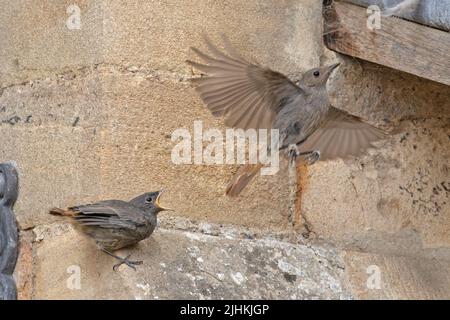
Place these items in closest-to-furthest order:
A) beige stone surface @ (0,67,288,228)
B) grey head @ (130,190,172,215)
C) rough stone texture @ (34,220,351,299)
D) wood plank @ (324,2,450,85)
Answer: rough stone texture @ (34,220,351,299) → grey head @ (130,190,172,215) → beige stone surface @ (0,67,288,228) → wood plank @ (324,2,450,85)

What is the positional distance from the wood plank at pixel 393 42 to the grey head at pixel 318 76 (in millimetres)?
85

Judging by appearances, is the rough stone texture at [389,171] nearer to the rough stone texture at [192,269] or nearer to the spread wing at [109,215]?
the rough stone texture at [192,269]

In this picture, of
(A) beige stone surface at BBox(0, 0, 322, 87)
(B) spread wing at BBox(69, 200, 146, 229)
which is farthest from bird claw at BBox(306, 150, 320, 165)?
(B) spread wing at BBox(69, 200, 146, 229)

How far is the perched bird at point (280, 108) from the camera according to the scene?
3.90 meters

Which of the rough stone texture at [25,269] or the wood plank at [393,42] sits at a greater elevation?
the wood plank at [393,42]

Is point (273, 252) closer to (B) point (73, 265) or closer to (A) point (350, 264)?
(A) point (350, 264)

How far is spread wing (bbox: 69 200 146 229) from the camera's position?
3.54m

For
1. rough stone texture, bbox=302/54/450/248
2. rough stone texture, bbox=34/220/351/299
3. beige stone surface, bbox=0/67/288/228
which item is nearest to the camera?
rough stone texture, bbox=34/220/351/299

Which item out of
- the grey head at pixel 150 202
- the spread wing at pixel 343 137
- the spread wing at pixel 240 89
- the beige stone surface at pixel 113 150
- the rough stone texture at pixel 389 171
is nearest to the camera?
the grey head at pixel 150 202

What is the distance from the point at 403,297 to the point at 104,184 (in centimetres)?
109

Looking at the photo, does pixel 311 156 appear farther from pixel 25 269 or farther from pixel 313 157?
pixel 25 269

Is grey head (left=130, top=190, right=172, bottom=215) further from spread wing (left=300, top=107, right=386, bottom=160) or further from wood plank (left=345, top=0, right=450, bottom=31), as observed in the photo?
wood plank (left=345, top=0, right=450, bottom=31)

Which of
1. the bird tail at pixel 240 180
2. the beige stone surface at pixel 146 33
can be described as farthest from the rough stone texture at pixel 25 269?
the bird tail at pixel 240 180

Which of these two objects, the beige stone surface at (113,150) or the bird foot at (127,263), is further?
the beige stone surface at (113,150)
